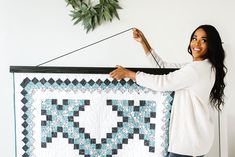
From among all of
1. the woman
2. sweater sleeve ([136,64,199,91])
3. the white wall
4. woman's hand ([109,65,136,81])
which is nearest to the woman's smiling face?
the woman

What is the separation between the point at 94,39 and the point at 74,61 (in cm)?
27

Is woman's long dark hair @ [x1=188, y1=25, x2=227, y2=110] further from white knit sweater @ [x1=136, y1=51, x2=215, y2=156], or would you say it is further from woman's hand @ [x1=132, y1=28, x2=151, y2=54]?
woman's hand @ [x1=132, y1=28, x2=151, y2=54]

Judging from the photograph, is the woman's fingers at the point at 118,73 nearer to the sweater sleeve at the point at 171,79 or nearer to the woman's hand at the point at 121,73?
the woman's hand at the point at 121,73

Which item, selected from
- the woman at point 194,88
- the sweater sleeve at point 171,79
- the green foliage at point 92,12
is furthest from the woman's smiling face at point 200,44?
the green foliage at point 92,12

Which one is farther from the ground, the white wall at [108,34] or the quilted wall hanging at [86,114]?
the white wall at [108,34]

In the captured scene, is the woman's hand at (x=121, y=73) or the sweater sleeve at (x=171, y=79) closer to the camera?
the sweater sleeve at (x=171, y=79)

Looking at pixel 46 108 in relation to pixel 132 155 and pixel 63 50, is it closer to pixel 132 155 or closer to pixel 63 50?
pixel 132 155

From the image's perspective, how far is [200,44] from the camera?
188 cm

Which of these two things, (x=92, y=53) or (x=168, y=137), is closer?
(x=168, y=137)

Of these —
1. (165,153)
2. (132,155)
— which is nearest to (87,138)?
(132,155)

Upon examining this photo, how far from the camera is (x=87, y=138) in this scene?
80.2 inches

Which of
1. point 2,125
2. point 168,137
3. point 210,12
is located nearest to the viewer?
point 168,137

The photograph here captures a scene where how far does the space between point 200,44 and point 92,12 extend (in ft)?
3.80

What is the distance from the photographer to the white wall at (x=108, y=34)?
2.73 metres
